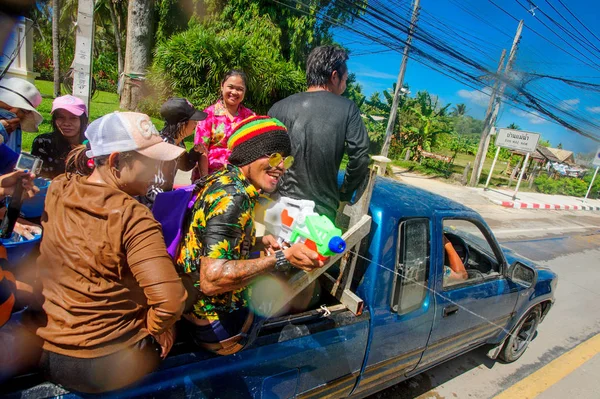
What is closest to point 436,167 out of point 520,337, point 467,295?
point 520,337

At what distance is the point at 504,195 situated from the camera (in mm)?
15578

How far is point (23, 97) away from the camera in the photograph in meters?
2.28

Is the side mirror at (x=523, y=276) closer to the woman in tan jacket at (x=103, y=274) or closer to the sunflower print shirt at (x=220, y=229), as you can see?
the sunflower print shirt at (x=220, y=229)

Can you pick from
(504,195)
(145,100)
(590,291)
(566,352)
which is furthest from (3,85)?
(504,195)

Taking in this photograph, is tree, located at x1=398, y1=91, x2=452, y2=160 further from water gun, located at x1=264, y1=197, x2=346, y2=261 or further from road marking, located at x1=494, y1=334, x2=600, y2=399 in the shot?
water gun, located at x1=264, y1=197, x2=346, y2=261

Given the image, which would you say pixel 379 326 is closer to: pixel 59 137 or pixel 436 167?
pixel 59 137

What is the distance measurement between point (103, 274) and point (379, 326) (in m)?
1.57

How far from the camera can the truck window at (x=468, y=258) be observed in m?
2.87

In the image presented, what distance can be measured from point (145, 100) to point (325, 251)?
12.3 meters

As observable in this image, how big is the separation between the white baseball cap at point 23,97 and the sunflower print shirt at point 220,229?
163 cm

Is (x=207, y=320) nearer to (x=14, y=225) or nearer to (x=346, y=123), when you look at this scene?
(x=14, y=225)

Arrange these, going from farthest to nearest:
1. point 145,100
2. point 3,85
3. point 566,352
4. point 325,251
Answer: point 145,100
point 566,352
point 3,85
point 325,251

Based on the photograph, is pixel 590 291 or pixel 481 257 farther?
pixel 590 291

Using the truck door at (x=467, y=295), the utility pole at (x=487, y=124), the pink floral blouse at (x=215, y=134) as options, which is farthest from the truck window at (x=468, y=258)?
the utility pole at (x=487, y=124)
